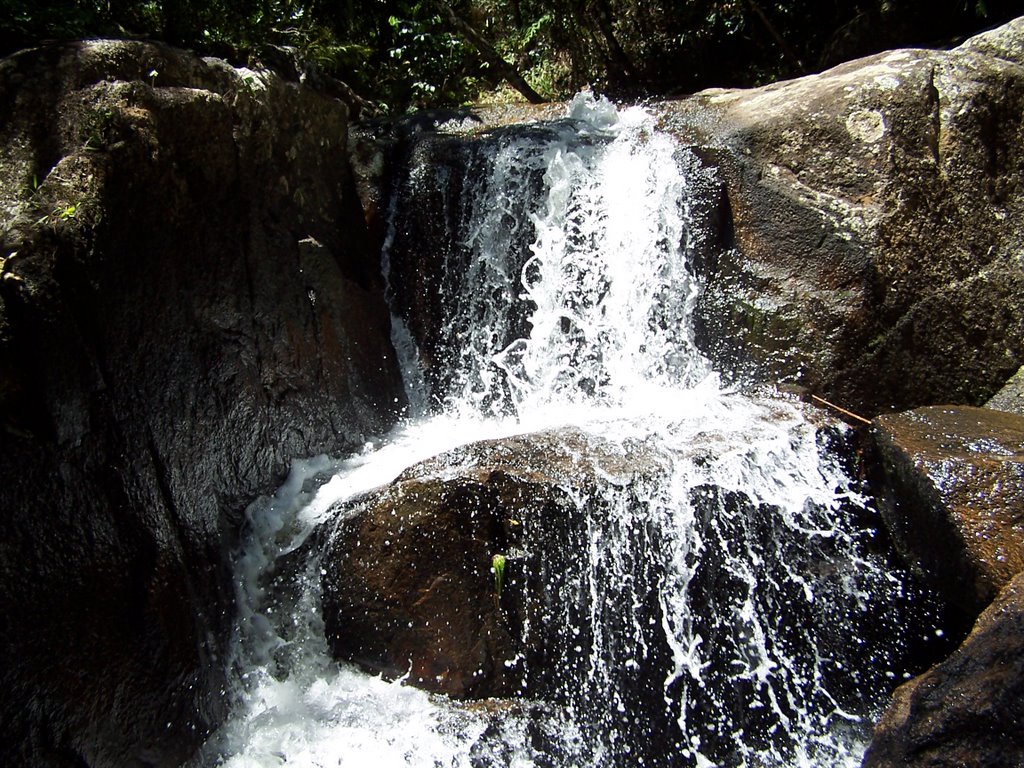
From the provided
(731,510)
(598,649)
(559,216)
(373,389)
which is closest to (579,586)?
(598,649)

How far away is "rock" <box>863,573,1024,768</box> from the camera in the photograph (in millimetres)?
2686

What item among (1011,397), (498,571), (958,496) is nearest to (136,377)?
(498,571)

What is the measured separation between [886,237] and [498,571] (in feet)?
10.9

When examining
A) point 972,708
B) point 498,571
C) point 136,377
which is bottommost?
point 498,571

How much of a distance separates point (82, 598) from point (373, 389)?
2.68 m

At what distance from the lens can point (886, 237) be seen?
500 cm

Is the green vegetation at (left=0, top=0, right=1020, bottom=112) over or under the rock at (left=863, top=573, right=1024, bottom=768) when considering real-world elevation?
over

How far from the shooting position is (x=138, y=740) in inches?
132

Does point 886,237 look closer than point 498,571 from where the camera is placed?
No

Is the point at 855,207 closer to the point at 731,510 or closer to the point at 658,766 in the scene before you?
the point at 731,510

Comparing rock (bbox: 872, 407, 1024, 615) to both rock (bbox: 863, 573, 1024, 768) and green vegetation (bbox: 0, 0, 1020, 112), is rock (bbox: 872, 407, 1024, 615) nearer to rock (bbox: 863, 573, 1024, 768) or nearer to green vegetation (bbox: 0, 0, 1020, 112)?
rock (bbox: 863, 573, 1024, 768)

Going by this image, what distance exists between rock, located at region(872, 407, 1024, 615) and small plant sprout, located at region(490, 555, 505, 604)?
6.96 feet

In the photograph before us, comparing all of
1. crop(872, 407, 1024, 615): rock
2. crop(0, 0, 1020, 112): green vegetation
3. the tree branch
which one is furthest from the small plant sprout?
the tree branch

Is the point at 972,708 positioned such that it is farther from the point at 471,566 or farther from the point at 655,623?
the point at 471,566
